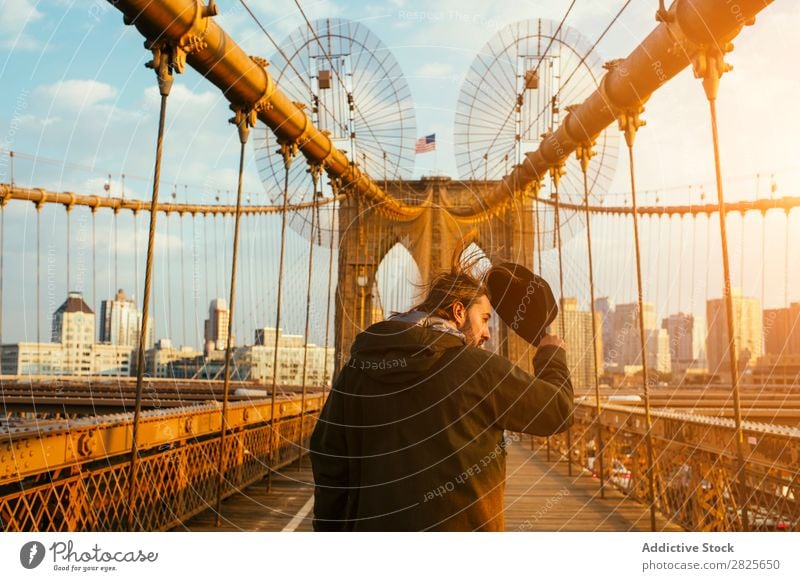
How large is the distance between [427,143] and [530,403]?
1326 centimetres

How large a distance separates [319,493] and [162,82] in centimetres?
356

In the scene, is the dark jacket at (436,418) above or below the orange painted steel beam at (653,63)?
below

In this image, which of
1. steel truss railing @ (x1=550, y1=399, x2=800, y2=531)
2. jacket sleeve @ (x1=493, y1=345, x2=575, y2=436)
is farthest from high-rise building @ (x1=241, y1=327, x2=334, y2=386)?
jacket sleeve @ (x1=493, y1=345, x2=575, y2=436)

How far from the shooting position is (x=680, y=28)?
16.1 ft

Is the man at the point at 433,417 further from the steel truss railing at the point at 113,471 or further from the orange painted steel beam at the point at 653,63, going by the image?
the orange painted steel beam at the point at 653,63

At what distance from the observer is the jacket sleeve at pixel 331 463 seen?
2504 millimetres

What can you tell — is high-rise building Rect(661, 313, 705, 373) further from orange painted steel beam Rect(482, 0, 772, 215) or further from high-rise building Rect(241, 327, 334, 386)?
high-rise building Rect(241, 327, 334, 386)

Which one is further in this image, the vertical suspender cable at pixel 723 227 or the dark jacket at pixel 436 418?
the vertical suspender cable at pixel 723 227

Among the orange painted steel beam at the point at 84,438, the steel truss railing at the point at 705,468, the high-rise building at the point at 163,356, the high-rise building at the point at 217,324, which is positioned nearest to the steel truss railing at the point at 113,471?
the orange painted steel beam at the point at 84,438

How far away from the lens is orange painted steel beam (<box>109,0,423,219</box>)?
4789mm
